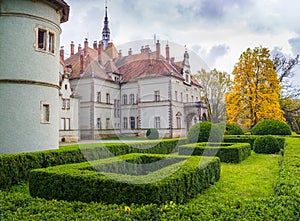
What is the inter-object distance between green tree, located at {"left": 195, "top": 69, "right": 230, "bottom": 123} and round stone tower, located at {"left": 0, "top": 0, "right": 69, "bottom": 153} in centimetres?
3114

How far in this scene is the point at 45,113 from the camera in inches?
509

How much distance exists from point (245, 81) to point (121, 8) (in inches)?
661

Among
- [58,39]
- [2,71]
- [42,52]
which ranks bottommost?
[2,71]

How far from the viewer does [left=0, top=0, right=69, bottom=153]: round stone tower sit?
465 inches

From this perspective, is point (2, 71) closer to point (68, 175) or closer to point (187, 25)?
point (68, 175)

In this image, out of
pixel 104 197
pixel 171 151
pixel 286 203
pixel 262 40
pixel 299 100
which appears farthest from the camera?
pixel 299 100

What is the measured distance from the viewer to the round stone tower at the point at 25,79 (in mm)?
11812

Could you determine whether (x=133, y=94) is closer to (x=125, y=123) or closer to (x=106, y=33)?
(x=125, y=123)

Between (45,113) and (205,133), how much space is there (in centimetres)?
1064

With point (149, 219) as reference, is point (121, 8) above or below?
above

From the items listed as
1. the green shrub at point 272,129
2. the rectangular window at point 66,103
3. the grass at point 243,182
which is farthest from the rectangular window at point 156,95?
the grass at point 243,182

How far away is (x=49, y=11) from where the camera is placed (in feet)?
43.9

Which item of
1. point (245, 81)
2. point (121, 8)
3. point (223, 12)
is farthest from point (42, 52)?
point (245, 81)

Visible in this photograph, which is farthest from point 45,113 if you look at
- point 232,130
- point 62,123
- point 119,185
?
point 62,123
